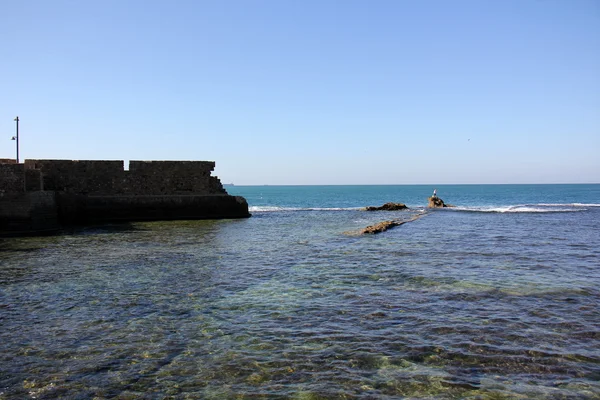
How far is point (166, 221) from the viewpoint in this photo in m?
21.7

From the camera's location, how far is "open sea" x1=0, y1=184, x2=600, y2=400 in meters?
3.93

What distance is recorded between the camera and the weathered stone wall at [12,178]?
16.7 metres

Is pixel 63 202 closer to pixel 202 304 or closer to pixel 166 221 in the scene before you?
pixel 166 221

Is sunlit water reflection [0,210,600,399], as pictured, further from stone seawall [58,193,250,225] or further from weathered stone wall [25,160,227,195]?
weathered stone wall [25,160,227,195]

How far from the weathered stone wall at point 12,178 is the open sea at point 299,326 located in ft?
23.0

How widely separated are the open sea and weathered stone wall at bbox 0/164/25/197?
7.01 metres

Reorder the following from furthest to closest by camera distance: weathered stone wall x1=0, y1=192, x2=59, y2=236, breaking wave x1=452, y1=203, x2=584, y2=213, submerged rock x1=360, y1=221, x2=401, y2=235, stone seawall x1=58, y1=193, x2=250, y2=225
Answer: breaking wave x1=452, y1=203, x2=584, y2=213, stone seawall x1=58, y1=193, x2=250, y2=225, submerged rock x1=360, y1=221, x2=401, y2=235, weathered stone wall x1=0, y1=192, x2=59, y2=236

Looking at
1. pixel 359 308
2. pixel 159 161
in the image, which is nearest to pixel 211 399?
pixel 359 308

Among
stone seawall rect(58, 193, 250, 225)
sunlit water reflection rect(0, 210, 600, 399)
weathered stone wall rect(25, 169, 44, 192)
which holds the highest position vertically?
weathered stone wall rect(25, 169, 44, 192)

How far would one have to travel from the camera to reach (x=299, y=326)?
18.0ft

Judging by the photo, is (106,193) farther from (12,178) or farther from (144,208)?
(12,178)

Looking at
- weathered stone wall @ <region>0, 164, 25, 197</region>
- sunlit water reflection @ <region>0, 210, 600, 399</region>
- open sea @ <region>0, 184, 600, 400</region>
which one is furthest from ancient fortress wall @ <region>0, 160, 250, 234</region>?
sunlit water reflection @ <region>0, 210, 600, 399</region>

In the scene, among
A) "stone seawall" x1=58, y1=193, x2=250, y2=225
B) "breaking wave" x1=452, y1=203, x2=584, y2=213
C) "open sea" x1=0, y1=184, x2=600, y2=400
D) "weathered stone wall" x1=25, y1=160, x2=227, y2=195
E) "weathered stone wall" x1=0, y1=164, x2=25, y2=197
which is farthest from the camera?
"breaking wave" x1=452, y1=203, x2=584, y2=213

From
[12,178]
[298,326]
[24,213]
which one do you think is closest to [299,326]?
[298,326]
